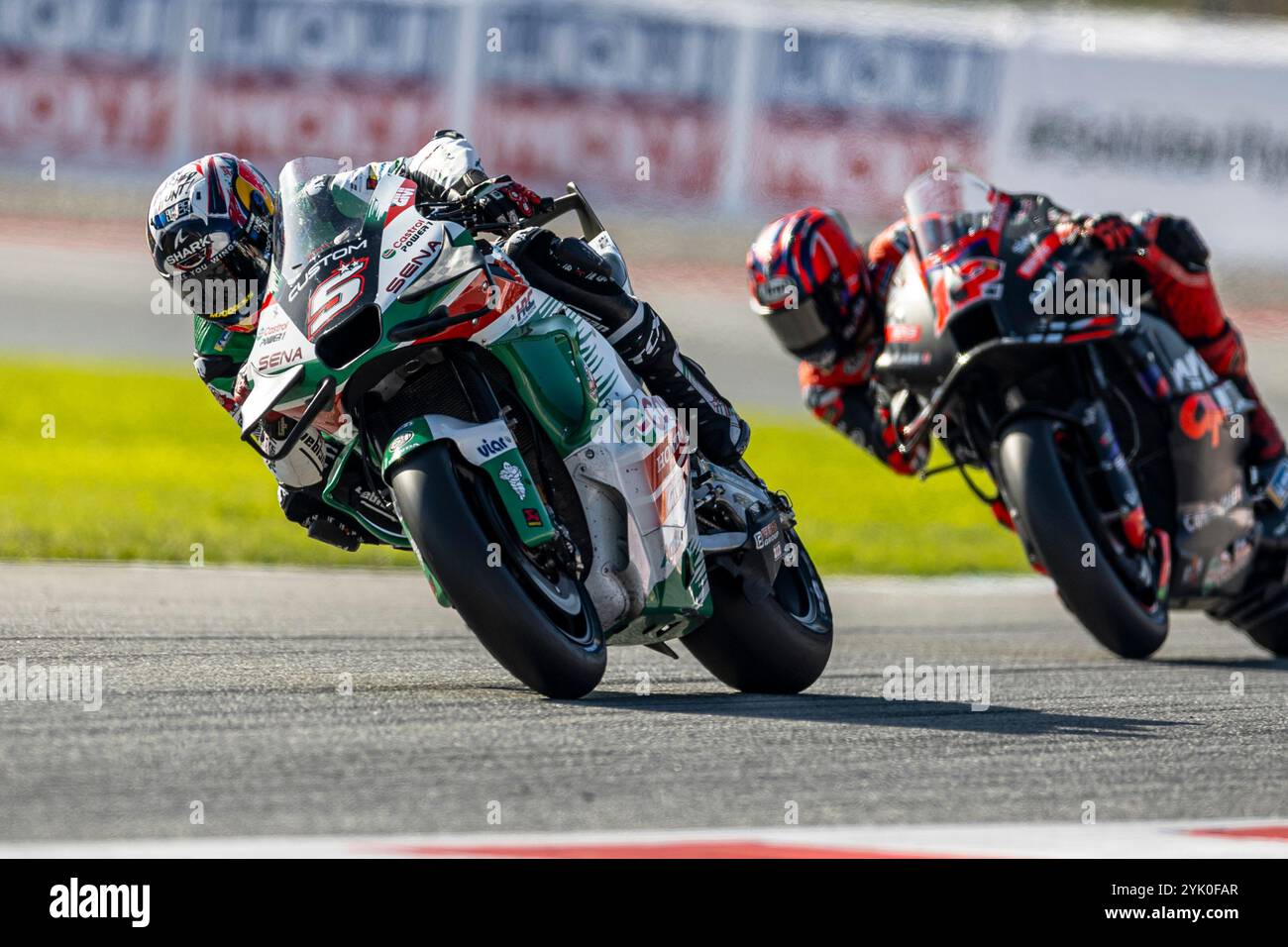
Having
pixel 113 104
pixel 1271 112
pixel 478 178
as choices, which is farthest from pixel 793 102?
pixel 478 178

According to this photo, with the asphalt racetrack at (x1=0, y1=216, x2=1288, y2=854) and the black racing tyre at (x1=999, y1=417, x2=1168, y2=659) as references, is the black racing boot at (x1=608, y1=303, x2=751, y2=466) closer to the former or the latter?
the asphalt racetrack at (x1=0, y1=216, x2=1288, y2=854)

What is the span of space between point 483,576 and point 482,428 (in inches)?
16.4

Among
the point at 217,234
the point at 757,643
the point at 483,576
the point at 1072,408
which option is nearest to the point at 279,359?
the point at 217,234

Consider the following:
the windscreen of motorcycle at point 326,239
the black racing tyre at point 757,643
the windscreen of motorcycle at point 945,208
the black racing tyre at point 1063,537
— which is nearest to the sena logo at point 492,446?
the windscreen of motorcycle at point 326,239

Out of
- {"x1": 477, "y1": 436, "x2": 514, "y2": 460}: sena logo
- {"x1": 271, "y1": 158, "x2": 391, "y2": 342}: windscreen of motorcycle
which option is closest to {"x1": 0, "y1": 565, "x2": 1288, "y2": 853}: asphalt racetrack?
{"x1": 477, "y1": 436, "x2": 514, "y2": 460}: sena logo

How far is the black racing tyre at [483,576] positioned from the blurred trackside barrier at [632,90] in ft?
47.5

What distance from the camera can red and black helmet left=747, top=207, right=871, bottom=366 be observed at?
726 centimetres

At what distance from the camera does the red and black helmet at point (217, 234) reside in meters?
5.10

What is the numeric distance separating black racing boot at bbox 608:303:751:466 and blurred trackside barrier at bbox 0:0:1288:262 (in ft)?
43.6

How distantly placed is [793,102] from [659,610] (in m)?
14.3

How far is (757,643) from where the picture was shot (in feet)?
18.9

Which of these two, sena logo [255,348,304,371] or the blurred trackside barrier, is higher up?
the blurred trackside barrier

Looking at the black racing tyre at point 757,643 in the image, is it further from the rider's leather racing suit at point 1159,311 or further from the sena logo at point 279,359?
the rider's leather racing suit at point 1159,311

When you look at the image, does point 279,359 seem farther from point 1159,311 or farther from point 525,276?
point 1159,311
